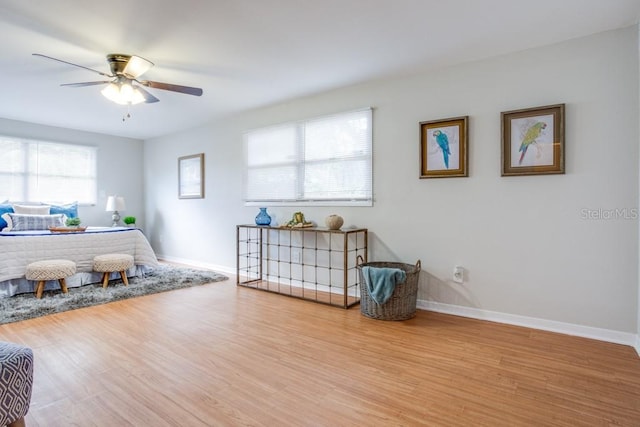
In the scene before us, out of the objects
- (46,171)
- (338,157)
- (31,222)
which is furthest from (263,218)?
(46,171)

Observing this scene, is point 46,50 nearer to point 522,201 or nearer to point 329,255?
point 329,255

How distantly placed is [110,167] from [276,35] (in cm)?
526

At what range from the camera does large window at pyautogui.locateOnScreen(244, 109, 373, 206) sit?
12.9 feet

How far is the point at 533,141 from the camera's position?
2.94 m

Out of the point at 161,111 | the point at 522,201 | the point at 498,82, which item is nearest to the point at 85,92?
the point at 161,111

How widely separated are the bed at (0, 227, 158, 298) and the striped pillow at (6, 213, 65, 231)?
494 millimetres

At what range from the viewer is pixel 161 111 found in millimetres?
4945

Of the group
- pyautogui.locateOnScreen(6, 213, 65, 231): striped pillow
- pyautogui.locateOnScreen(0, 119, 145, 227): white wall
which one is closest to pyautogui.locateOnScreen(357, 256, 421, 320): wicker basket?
pyautogui.locateOnScreen(6, 213, 65, 231): striped pillow

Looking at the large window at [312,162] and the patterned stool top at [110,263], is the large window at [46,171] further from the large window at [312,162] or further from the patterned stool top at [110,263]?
the large window at [312,162]

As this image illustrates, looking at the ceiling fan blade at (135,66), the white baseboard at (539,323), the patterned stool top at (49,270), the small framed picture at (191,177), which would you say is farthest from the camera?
the small framed picture at (191,177)

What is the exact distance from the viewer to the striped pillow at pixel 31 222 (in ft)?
15.9

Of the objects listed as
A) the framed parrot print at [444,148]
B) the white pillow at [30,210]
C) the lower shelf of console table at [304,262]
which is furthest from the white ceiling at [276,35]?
the white pillow at [30,210]

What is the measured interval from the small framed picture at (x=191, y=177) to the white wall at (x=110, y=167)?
139 centimetres

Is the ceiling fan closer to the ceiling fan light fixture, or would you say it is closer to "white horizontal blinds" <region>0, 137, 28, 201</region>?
the ceiling fan light fixture
